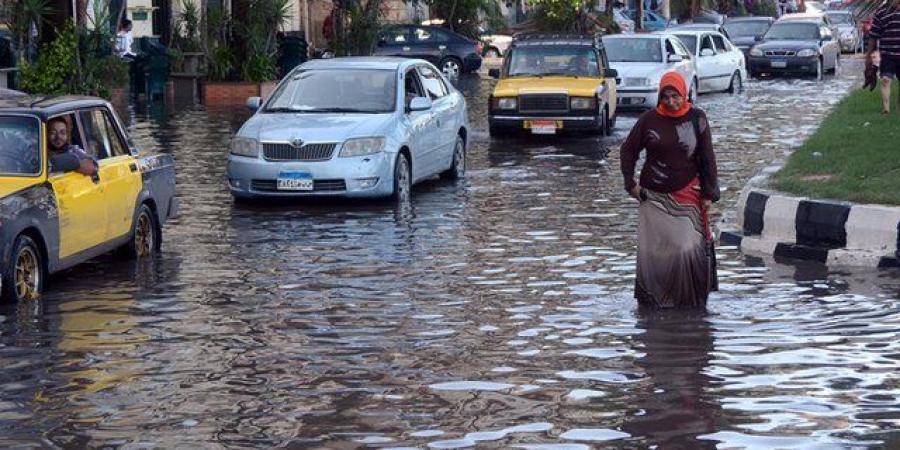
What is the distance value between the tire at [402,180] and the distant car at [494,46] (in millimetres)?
38246

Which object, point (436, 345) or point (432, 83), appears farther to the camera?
point (432, 83)

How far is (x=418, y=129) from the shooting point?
1962 cm

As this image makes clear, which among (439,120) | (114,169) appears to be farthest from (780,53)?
(114,169)

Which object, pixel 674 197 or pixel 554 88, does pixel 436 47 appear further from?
pixel 674 197

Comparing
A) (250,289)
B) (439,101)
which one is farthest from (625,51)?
(250,289)

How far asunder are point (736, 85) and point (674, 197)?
2912cm

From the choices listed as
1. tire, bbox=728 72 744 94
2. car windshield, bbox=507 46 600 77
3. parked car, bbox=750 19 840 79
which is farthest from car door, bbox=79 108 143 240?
parked car, bbox=750 19 840 79

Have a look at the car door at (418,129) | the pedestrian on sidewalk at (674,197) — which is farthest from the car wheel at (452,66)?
the pedestrian on sidewalk at (674,197)

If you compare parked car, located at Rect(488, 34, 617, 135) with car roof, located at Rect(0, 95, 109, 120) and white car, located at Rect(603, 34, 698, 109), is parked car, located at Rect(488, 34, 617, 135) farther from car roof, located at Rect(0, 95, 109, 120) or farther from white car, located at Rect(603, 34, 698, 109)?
car roof, located at Rect(0, 95, 109, 120)

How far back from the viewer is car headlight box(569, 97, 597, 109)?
88.6 feet

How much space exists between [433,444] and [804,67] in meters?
38.9

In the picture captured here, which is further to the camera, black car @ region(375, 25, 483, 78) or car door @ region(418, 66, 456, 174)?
black car @ region(375, 25, 483, 78)

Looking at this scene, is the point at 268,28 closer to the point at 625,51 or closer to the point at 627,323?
the point at 625,51

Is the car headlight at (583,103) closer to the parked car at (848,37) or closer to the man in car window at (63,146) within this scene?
the man in car window at (63,146)
